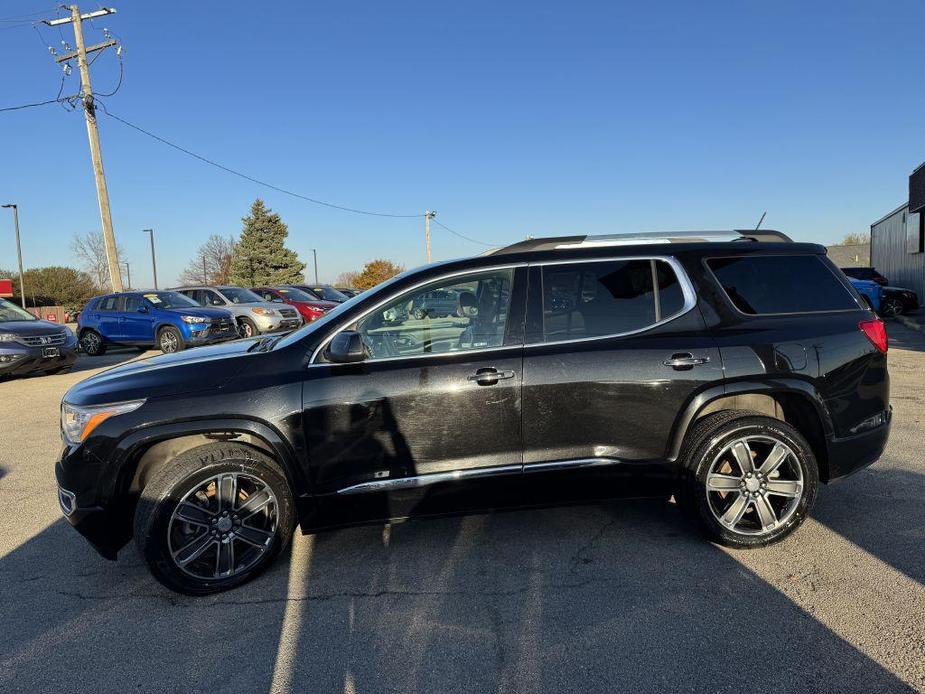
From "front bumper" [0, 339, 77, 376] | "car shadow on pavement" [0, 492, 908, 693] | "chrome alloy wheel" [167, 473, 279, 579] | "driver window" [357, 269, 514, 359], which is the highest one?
"driver window" [357, 269, 514, 359]

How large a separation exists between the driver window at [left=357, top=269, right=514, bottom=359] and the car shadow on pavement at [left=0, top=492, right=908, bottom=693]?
126cm

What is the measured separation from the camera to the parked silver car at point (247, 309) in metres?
16.2

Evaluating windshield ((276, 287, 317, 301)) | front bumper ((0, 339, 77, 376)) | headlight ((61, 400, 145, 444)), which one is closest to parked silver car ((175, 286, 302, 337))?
windshield ((276, 287, 317, 301))

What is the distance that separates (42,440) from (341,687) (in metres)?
5.93

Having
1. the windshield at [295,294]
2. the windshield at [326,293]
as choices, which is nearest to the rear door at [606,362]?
the windshield at [295,294]

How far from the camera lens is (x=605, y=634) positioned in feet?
8.98

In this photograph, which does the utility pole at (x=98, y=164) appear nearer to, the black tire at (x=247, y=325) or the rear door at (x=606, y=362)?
the black tire at (x=247, y=325)

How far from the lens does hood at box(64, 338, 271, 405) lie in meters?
3.21

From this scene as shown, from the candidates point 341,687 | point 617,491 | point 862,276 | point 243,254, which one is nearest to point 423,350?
point 617,491

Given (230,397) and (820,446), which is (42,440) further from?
(820,446)

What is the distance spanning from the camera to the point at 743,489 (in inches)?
139

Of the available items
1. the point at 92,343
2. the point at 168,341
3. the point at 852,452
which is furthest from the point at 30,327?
the point at 852,452

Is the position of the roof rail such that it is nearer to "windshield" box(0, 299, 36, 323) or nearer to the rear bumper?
the rear bumper

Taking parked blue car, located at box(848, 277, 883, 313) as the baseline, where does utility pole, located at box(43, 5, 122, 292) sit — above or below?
above
